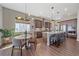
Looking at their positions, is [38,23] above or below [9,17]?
below

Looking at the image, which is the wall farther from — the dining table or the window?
the dining table

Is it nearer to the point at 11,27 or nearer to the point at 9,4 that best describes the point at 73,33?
the point at 11,27

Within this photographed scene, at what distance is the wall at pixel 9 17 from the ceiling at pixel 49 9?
9 cm

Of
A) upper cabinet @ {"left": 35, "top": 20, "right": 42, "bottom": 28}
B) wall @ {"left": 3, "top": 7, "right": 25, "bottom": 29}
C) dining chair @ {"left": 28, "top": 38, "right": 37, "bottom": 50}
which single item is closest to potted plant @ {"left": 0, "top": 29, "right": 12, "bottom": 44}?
wall @ {"left": 3, "top": 7, "right": 25, "bottom": 29}

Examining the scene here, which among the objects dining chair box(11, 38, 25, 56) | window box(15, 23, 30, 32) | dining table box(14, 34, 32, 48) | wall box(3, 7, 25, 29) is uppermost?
wall box(3, 7, 25, 29)

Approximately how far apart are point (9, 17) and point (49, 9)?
91cm

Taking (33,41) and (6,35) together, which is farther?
(33,41)

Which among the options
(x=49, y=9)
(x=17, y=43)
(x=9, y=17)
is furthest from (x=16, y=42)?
(x=49, y=9)

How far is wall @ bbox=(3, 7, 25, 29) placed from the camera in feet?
7.49

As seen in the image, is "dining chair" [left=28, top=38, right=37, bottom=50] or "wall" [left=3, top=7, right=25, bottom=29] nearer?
"wall" [left=3, top=7, right=25, bottom=29]

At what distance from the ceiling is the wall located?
91 millimetres

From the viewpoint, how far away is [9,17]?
7.58 ft

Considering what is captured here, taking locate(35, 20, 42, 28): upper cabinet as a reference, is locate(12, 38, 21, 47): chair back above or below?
below

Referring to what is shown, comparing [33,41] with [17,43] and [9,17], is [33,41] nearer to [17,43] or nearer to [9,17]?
[17,43]
